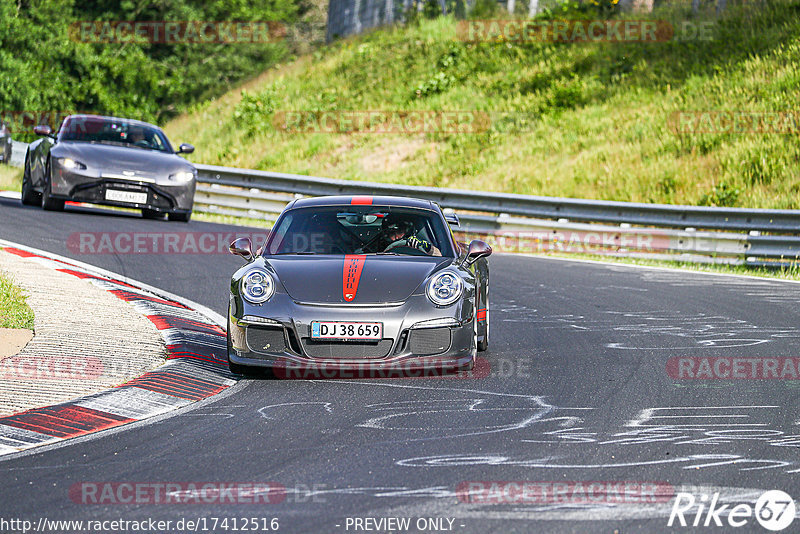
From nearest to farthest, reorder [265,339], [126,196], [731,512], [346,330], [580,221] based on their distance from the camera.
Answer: [731,512] < [346,330] < [265,339] < [126,196] < [580,221]

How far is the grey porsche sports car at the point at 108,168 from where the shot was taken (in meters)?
16.1

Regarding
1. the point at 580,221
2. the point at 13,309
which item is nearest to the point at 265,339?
the point at 13,309

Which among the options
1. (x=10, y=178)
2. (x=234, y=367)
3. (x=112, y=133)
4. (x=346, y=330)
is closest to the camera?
(x=346, y=330)

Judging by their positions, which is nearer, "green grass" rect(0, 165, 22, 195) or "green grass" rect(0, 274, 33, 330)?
"green grass" rect(0, 274, 33, 330)

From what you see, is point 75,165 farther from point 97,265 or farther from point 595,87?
point 595,87

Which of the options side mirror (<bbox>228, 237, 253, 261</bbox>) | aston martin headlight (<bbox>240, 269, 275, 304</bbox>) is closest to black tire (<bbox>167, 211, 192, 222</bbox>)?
side mirror (<bbox>228, 237, 253, 261</bbox>)

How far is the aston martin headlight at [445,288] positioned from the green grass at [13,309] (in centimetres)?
301

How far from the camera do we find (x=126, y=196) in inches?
637

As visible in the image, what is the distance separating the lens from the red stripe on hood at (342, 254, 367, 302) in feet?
24.0

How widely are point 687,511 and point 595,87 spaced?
1020 inches

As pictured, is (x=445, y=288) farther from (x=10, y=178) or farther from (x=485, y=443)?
(x=10, y=178)

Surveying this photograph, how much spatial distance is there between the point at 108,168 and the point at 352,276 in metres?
9.46

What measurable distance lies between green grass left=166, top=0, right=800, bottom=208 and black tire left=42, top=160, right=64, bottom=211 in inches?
430

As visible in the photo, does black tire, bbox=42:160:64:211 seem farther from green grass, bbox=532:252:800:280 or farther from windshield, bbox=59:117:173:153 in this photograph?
green grass, bbox=532:252:800:280
